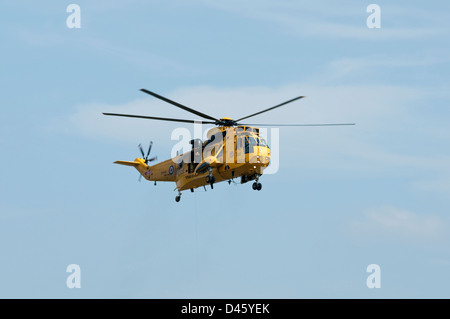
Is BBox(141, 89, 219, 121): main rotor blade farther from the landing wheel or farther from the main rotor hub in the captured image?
the landing wheel

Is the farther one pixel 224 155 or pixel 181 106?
pixel 224 155

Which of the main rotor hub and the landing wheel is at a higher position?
the main rotor hub

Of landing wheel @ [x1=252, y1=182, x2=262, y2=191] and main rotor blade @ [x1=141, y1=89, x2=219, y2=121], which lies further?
landing wheel @ [x1=252, y1=182, x2=262, y2=191]

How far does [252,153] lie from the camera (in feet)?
233

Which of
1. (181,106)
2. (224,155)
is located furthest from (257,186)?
(181,106)

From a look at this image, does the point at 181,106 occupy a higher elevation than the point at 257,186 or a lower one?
higher

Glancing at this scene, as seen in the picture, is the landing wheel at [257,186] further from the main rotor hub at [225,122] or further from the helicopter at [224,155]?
the main rotor hub at [225,122]

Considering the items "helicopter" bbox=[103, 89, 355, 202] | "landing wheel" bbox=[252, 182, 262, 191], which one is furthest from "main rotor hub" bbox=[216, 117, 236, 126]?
"landing wheel" bbox=[252, 182, 262, 191]

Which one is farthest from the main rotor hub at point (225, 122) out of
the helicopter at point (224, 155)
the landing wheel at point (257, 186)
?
the landing wheel at point (257, 186)

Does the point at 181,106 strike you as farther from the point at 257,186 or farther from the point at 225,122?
the point at 257,186

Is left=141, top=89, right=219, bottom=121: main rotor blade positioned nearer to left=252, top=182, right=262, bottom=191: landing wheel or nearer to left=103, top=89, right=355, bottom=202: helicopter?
left=103, top=89, right=355, bottom=202: helicopter

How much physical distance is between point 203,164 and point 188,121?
14.0 feet

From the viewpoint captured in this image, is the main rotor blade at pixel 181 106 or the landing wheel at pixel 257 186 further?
the landing wheel at pixel 257 186
